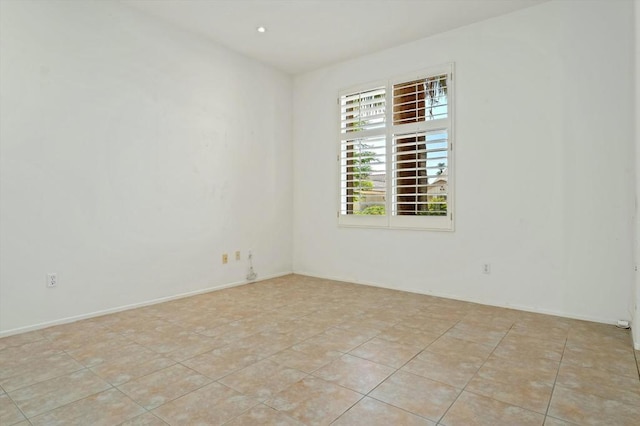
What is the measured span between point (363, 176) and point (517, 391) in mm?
2975

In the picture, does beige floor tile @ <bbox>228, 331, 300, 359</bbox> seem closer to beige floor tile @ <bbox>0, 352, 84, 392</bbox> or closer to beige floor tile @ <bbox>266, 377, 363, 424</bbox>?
beige floor tile @ <bbox>266, 377, 363, 424</bbox>

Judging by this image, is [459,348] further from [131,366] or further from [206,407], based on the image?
[131,366]

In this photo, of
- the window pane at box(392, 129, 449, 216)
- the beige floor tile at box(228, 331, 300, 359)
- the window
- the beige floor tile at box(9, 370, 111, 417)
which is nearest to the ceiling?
the window

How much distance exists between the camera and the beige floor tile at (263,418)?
5.28 feet

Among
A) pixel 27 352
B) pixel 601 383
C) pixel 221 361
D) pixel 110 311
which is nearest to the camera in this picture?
pixel 601 383

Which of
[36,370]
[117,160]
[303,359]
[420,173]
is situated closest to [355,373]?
[303,359]

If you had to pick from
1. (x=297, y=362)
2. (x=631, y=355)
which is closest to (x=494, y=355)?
(x=631, y=355)

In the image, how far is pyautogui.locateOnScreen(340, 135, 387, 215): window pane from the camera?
4352 millimetres

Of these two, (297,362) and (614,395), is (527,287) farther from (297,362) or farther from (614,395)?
(297,362)

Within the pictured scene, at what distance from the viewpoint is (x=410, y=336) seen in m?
2.72

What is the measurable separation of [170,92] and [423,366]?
3.38 metres

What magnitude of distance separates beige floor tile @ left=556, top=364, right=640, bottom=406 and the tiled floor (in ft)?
0.03

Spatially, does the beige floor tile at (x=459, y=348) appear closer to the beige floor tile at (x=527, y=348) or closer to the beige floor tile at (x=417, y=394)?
the beige floor tile at (x=527, y=348)

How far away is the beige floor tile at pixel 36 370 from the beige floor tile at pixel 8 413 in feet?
0.45
